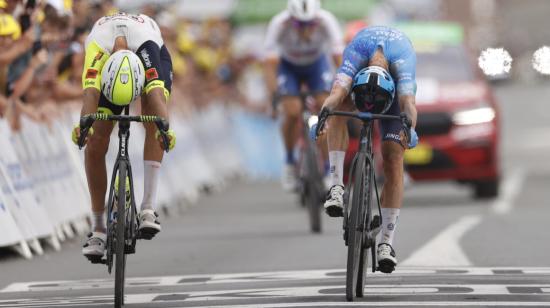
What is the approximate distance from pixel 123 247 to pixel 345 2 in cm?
2894

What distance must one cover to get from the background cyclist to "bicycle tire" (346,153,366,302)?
3.74 ft

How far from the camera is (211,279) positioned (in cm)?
1173

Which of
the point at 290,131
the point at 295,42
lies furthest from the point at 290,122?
the point at 295,42

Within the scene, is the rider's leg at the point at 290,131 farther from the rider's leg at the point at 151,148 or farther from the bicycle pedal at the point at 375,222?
the bicycle pedal at the point at 375,222

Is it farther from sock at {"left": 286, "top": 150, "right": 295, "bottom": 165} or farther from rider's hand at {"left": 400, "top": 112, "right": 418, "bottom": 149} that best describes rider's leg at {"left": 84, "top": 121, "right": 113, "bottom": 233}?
sock at {"left": 286, "top": 150, "right": 295, "bottom": 165}

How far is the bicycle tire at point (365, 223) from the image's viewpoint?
10.1 metres

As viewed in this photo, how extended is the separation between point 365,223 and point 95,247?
1.64m

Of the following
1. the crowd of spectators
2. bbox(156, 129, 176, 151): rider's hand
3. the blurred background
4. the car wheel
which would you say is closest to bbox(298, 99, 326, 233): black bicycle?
the blurred background

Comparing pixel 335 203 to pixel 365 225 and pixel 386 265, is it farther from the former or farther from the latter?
pixel 386 265

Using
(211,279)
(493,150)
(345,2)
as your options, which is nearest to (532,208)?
(493,150)

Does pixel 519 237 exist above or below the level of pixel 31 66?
below

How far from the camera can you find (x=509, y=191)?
1017 inches

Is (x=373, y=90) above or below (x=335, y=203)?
above

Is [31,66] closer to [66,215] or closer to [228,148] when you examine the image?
[66,215]
